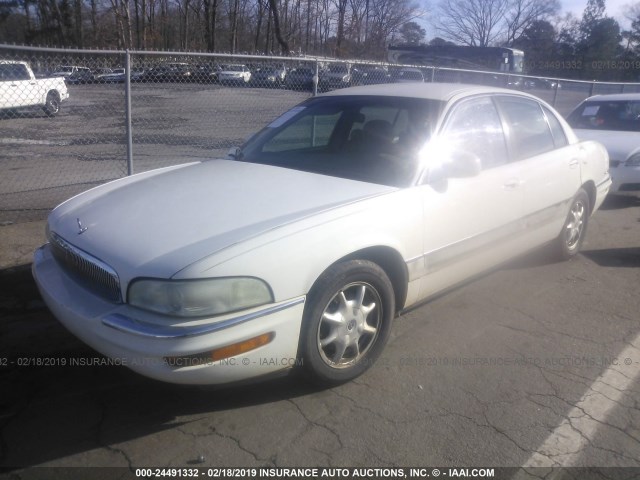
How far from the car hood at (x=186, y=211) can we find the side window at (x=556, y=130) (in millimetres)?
2348

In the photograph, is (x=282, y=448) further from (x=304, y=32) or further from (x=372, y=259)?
(x=304, y=32)

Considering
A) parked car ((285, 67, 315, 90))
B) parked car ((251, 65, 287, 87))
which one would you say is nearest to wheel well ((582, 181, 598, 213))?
parked car ((285, 67, 315, 90))

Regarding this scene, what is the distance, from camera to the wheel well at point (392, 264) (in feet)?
10.3

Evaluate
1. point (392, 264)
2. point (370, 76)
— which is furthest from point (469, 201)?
point (370, 76)

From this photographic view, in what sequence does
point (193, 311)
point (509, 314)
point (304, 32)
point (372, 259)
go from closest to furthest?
point (193, 311), point (372, 259), point (509, 314), point (304, 32)

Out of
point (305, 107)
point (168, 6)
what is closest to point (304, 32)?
point (168, 6)

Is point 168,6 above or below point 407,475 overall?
above

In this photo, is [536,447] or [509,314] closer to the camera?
[536,447]

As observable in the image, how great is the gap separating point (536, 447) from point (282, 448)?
1.22 m

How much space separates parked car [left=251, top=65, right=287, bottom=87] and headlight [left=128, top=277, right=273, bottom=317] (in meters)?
8.89

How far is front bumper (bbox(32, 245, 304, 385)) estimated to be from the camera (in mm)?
2457

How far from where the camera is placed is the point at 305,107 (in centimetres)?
452

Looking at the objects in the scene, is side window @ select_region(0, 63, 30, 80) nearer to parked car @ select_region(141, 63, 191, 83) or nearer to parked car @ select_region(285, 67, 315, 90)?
parked car @ select_region(141, 63, 191, 83)

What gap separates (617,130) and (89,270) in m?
8.28
